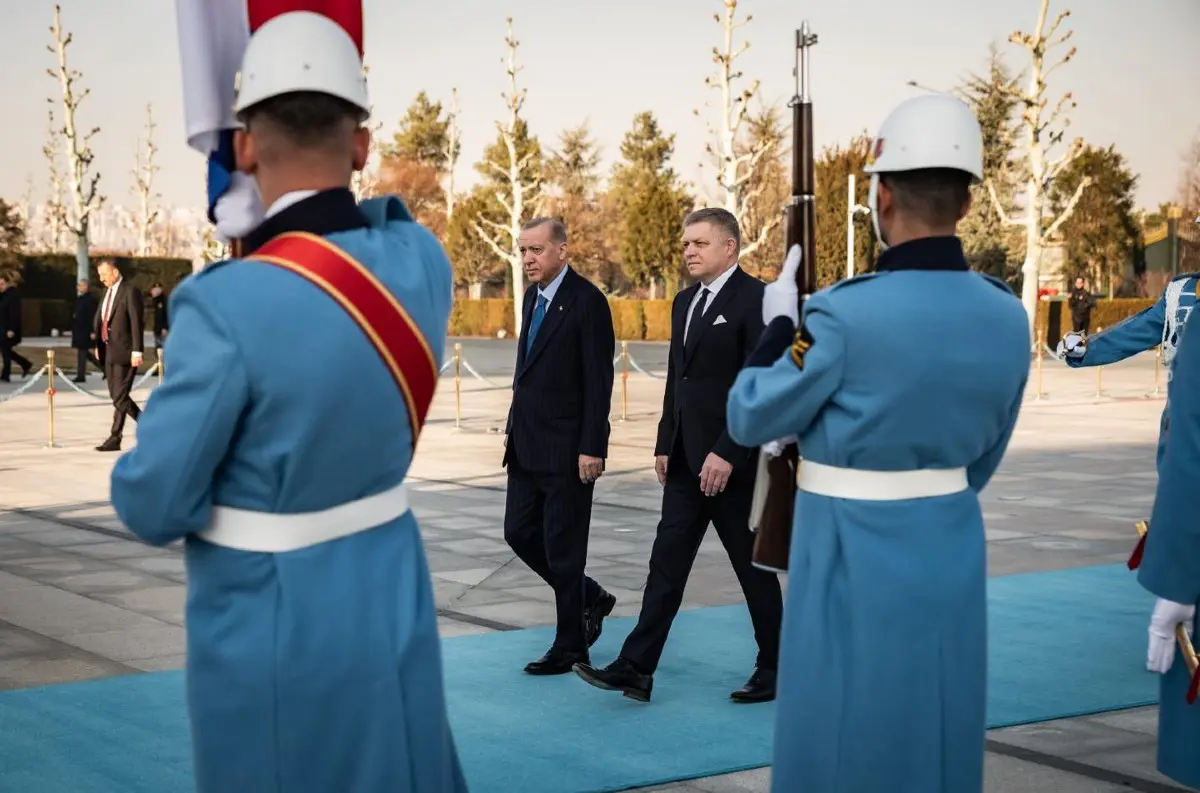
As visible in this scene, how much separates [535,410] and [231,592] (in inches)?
140

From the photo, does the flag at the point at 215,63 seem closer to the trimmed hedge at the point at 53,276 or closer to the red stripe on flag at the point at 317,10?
the red stripe on flag at the point at 317,10

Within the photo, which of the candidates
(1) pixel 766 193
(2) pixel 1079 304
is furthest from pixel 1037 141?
(1) pixel 766 193

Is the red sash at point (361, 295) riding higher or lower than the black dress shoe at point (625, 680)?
higher

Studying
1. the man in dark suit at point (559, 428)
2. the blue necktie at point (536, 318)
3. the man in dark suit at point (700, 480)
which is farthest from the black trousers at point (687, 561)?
the blue necktie at point (536, 318)

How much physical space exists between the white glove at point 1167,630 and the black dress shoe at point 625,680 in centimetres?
183

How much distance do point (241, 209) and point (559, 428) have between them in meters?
3.42

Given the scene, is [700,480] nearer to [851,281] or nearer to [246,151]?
[851,281]

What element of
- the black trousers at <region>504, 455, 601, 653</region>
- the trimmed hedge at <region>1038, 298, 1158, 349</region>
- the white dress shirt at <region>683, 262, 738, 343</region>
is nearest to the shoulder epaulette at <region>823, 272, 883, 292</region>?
the white dress shirt at <region>683, 262, 738, 343</region>

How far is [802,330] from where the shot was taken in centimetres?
335

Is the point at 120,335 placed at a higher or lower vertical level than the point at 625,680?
higher

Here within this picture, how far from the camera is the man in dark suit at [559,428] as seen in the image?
6148 mm

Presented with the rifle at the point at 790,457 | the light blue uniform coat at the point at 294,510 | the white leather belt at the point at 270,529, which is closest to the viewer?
the light blue uniform coat at the point at 294,510

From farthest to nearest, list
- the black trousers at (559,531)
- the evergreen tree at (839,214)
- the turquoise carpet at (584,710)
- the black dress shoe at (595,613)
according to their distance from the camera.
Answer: the evergreen tree at (839,214) < the black dress shoe at (595,613) < the black trousers at (559,531) < the turquoise carpet at (584,710)

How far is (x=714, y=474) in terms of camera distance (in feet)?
18.4
